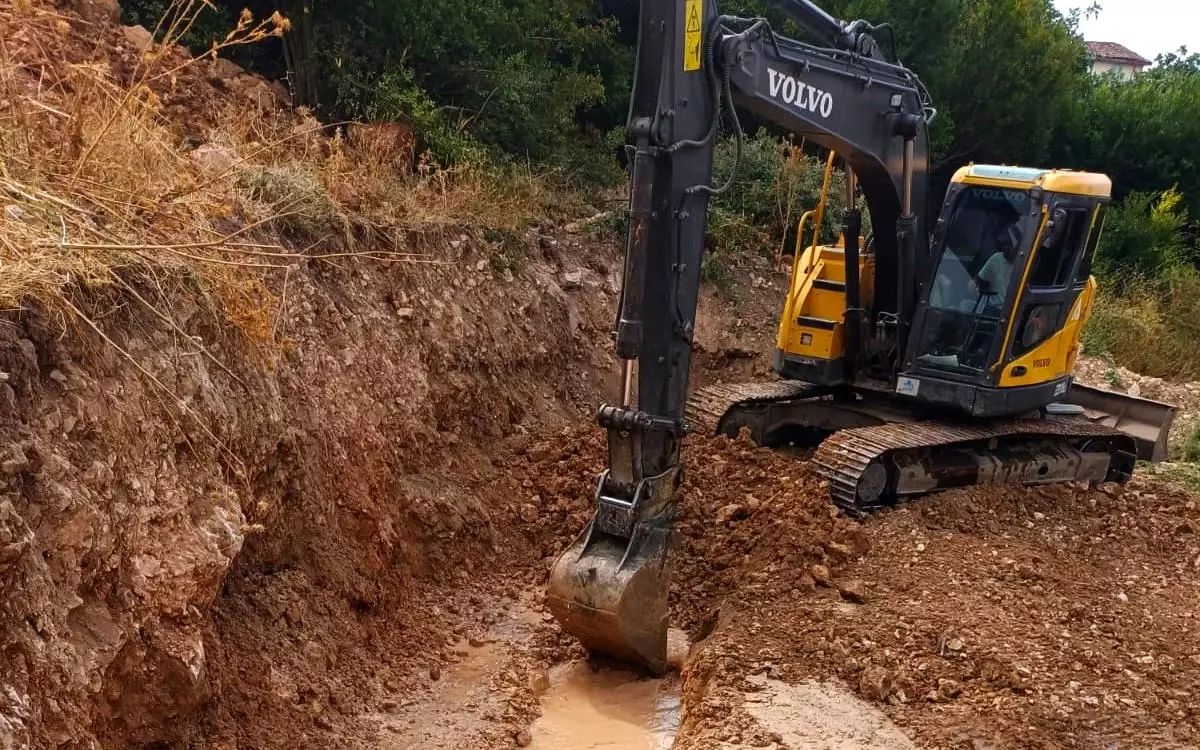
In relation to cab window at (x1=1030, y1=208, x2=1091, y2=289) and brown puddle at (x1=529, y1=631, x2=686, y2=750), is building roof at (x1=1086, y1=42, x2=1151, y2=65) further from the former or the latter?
brown puddle at (x1=529, y1=631, x2=686, y2=750)

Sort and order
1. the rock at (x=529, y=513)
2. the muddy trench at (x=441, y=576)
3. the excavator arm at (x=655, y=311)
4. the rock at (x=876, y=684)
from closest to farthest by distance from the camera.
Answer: the muddy trench at (x=441, y=576) → the rock at (x=876, y=684) → the excavator arm at (x=655, y=311) → the rock at (x=529, y=513)

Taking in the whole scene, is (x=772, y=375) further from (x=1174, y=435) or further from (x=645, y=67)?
(x=645, y=67)

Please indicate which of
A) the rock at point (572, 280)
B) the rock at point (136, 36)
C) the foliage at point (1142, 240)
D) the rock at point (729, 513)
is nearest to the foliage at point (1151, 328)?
the foliage at point (1142, 240)

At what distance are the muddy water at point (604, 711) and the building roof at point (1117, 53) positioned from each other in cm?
4551

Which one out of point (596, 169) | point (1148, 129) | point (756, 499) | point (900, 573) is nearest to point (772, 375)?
point (596, 169)

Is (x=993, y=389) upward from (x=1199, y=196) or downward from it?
downward

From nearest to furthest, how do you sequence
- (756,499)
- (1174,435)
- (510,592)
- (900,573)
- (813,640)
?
(813,640) < (900,573) < (510,592) < (756,499) < (1174,435)

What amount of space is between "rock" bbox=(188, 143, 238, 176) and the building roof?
44.7 meters

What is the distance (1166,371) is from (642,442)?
1106cm

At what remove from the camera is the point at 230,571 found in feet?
15.9

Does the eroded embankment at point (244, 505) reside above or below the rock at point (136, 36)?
below

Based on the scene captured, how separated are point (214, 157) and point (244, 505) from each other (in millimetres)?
2688

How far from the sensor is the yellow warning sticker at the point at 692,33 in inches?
197

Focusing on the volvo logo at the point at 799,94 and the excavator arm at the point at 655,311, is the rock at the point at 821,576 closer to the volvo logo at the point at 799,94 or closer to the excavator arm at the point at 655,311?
the excavator arm at the point at 655,311
